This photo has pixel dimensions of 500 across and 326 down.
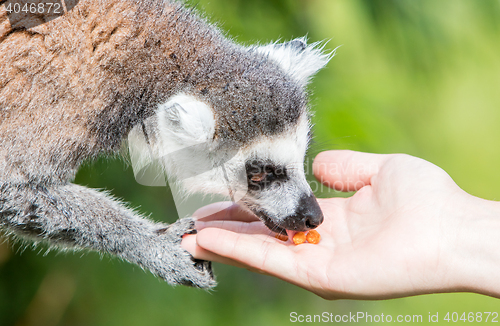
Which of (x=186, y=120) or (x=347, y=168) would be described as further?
(x=347, y=168)

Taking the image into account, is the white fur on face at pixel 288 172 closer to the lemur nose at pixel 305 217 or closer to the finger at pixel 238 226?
the lemur nose at pixel 305 217

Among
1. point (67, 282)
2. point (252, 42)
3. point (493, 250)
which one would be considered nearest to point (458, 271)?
point (493, 250)

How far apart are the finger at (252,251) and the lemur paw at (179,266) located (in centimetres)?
32

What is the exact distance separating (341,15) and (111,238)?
111 inches

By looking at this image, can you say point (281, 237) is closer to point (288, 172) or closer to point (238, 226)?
point (238, 226)

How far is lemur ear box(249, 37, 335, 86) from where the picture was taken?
2957 mm

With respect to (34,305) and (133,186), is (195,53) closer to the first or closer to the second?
(133,186)

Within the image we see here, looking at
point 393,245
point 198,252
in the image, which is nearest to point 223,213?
point 198,252

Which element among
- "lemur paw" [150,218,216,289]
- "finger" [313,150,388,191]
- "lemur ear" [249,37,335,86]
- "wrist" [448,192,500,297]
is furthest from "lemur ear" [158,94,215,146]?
"wrist" [448,192,500,297]

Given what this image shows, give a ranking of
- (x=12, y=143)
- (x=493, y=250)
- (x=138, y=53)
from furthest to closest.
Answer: (x=138, y=53) < (x=12, y=143) < (x=493, y=250)

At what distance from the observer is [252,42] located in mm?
3625

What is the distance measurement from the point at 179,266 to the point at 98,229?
0.59m

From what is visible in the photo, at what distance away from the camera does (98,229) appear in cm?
256

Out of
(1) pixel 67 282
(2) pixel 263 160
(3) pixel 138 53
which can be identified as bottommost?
(1) pixel 67 282
